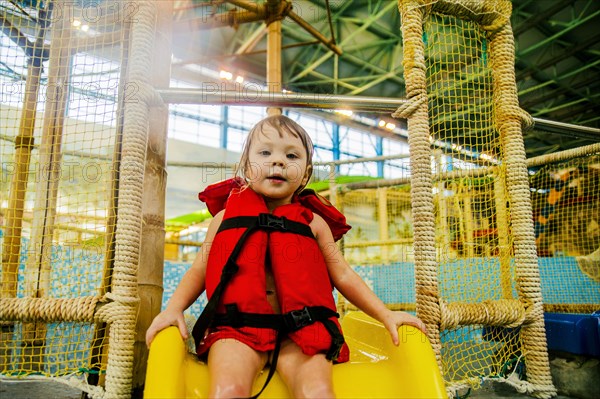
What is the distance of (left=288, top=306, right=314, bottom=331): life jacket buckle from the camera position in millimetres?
1204

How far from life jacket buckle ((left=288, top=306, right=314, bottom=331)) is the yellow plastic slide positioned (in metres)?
0.15

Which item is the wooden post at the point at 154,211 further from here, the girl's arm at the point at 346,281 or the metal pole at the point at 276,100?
the girl's arm at the point at 346,281

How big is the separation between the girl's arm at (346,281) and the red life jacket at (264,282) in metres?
0.07

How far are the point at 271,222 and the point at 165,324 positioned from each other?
1.48 ft

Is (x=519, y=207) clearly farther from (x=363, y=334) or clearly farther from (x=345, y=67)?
(x=345, y=67)

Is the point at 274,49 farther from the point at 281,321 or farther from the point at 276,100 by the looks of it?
the point at 281,321

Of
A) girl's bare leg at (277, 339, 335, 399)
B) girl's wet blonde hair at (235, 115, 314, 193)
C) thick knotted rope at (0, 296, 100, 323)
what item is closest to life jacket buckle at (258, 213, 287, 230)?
girl's wet blonde hair at (235, 115, 314, 193)

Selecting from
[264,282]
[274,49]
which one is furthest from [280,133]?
[274,49]

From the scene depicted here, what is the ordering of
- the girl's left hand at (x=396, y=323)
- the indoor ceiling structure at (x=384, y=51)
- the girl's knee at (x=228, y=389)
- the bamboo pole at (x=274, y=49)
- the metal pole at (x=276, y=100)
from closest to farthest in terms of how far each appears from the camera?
1. the girl's knee at (x=228, y=389)
2. the girl's left hand at (x=396, y=323)
3. the metal pole at (x=276, y=100)
4. the bamboo pole at (x=274, y=49)
5. the indoor ceiling structure at (x=384, y=51)

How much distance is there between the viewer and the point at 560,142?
567 inches

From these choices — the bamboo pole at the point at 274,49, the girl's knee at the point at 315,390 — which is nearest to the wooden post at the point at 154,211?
the girl's knee at the point at 315,390

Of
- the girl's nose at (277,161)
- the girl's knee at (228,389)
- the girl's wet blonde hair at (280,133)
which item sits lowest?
the girl's knee at (228,389)

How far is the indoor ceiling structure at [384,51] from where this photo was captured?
8805 mm

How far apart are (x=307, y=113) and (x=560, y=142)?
9.00 m
